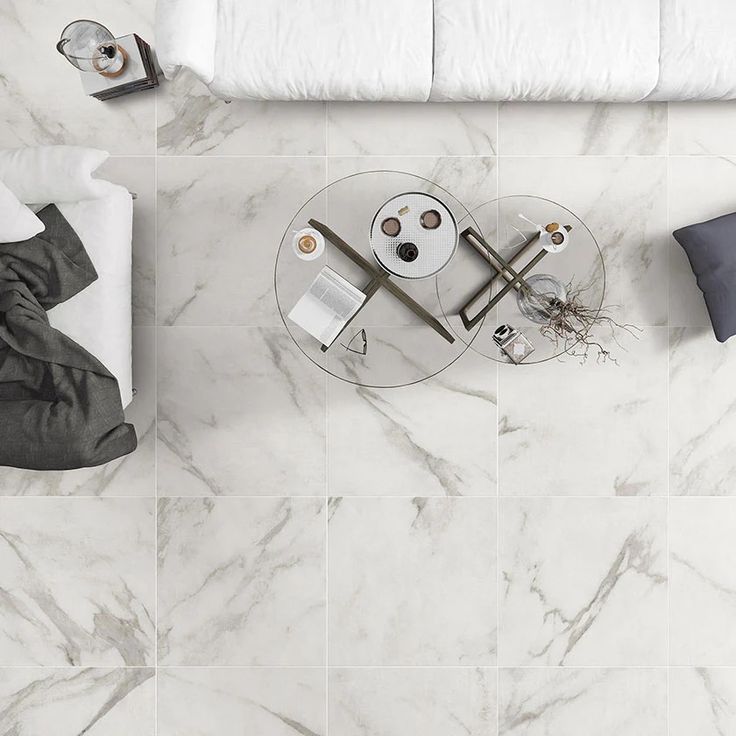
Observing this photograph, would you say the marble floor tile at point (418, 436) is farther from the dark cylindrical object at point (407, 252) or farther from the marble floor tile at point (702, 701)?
the marble floor tile at point (702, 701)

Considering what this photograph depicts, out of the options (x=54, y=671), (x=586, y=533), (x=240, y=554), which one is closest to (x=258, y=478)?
(x=240, y=554)

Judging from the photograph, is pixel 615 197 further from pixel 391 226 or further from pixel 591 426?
pixel 391 226

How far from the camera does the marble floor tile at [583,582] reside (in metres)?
2.19

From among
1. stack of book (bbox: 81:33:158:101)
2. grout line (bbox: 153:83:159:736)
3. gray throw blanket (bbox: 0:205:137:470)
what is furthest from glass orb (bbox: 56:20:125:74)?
gray throw blanket (bbox: 0:205:137:470)

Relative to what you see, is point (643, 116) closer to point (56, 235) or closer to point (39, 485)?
point (56, 235)

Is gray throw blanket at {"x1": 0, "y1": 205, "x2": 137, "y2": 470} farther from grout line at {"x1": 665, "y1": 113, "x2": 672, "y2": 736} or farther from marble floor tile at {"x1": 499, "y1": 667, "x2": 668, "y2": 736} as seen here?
grout line at {"x1": 665, "y1": 113, "x2": 672, "y2": 736}

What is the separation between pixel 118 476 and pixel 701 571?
196 cm

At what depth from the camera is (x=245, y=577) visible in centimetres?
220

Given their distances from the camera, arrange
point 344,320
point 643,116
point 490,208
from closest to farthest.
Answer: point 344,320, point 490,208, point 643,116

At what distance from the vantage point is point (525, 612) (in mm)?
2197

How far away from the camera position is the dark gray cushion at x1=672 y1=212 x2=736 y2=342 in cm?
198

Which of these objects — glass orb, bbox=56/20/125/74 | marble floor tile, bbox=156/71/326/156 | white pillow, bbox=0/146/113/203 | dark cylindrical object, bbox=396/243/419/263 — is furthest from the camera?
marble floor tile, bbox=156/71/326/156

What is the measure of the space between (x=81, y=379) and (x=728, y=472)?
2.04 metres

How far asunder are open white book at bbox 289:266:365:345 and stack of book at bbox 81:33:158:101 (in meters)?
0.93
